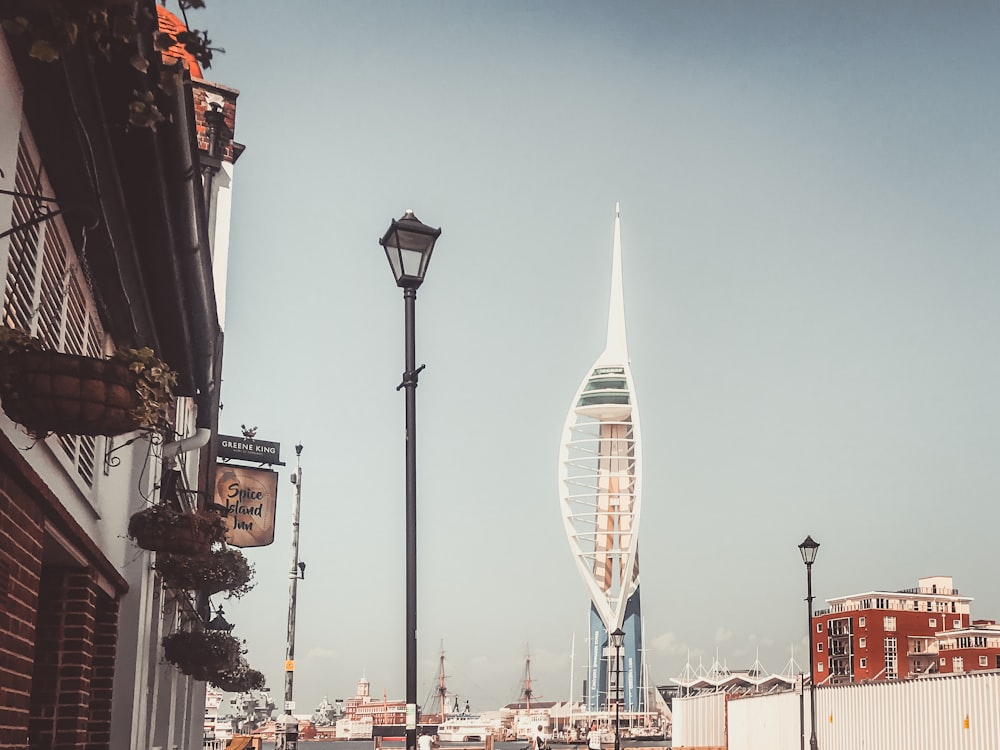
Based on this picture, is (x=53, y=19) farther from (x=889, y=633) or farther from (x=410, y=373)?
(x=889, y=633)

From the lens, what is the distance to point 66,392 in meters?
5.45

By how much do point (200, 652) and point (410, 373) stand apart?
23.9 ft

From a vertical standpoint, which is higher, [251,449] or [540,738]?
[251,449]

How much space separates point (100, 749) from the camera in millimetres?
11836

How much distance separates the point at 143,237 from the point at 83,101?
7.90ft

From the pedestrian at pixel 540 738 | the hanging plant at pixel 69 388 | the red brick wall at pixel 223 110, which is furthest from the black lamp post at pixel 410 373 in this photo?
the pedestrian at pixel 540 738

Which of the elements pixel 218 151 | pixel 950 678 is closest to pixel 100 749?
pixel 218 151

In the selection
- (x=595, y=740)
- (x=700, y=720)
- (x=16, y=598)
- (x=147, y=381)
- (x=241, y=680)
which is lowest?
(x=700, y=720)

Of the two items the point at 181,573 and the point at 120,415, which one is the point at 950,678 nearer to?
the point at 181,573

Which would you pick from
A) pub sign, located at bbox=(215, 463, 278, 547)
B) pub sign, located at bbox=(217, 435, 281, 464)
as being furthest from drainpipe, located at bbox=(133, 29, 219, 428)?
pub sign, located at bbox=(217, 435, 281, 464)

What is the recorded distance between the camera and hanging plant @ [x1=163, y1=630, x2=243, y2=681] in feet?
56.3

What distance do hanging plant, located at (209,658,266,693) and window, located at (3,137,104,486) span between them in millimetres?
12225

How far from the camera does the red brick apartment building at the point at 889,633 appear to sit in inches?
5674

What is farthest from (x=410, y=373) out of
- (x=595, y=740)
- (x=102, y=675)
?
(x=595, y=740)
